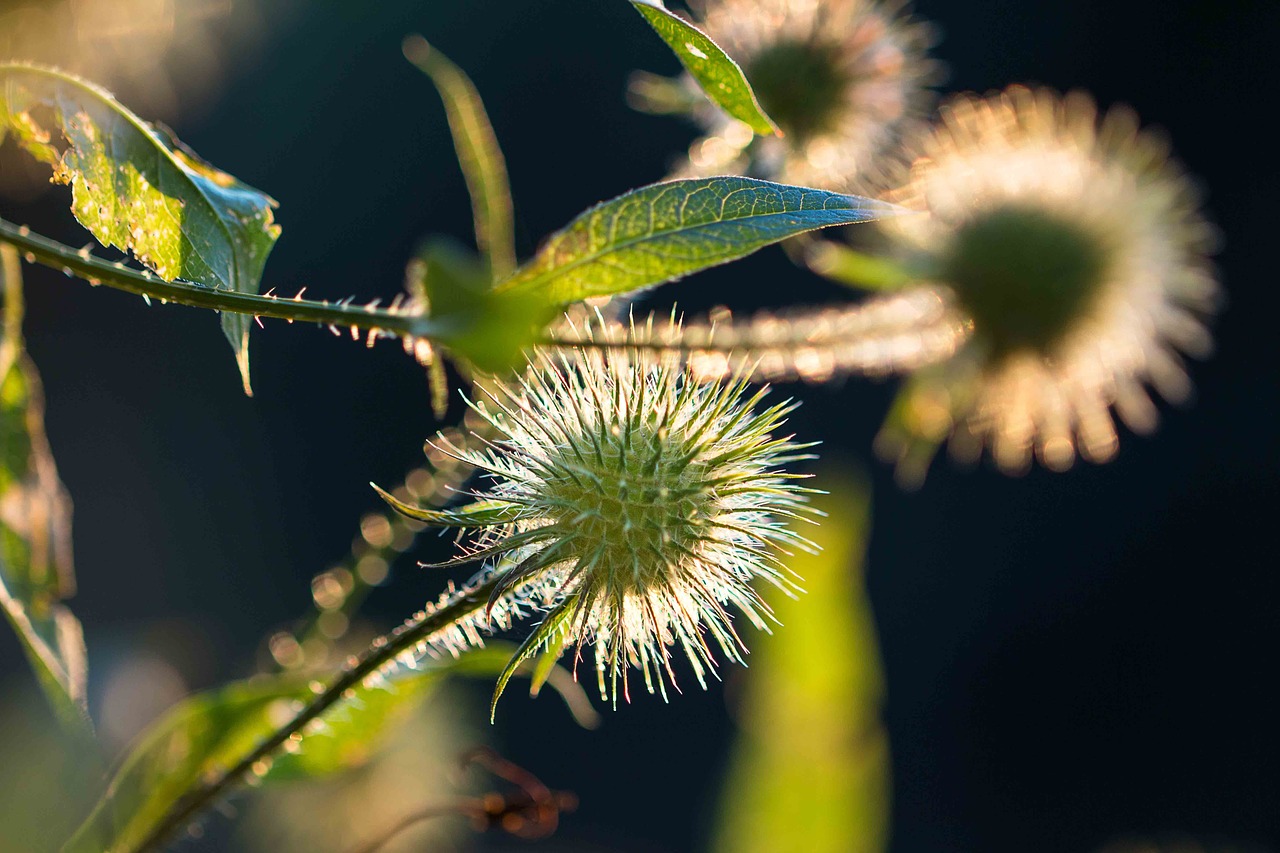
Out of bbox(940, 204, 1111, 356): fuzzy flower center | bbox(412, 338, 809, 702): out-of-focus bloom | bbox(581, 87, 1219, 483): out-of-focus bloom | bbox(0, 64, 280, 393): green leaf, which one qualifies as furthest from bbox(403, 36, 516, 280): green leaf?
bbox(940, 204, 1111, 356): fuzzy flower center

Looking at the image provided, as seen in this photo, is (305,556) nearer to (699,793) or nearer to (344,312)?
(699,793)

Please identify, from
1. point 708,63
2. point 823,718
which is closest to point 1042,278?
point 823,718

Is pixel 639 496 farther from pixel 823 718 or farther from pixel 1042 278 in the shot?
pixel 1042 278

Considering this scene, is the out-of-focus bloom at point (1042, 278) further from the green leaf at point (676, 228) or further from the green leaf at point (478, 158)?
the green leaf at point (676, 228)

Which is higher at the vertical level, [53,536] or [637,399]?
[637,399]

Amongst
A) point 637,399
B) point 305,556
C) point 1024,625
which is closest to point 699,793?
point 1024,625

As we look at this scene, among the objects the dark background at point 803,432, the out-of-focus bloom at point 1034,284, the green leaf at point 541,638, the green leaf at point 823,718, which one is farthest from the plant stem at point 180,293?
the dark background at point 803,432

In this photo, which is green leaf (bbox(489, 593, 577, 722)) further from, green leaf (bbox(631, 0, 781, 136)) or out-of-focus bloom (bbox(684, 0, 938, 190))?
out-of-focus bloom (bbox(684, 0, 938, 190))
